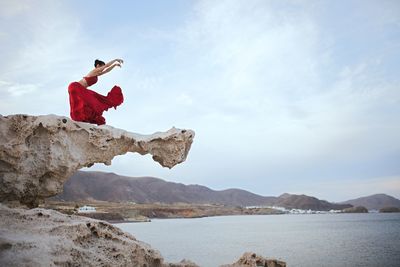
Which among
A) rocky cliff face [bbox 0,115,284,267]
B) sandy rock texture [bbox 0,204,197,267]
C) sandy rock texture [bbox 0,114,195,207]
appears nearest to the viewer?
sandy rock texture [bbox 0,204,197,267]

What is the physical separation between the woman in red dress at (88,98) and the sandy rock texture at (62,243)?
2.71m

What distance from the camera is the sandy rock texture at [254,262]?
439 inches

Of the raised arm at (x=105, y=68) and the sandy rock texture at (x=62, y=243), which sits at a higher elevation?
the raised arm at (x=105, y=68)

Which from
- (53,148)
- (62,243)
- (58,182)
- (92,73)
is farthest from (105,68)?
(62,243)

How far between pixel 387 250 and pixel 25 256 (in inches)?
1144

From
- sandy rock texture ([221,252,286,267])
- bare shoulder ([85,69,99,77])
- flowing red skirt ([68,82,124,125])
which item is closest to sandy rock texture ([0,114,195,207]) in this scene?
flowing red skirt ([68,82,124,125])

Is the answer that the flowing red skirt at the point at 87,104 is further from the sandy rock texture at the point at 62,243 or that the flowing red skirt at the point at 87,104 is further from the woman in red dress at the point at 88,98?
the sandy rock texture at the point at 62,243

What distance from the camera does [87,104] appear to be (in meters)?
8.97

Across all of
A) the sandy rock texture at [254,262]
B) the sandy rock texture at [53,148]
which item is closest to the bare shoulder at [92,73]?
the sandy rock texture at [53,148]

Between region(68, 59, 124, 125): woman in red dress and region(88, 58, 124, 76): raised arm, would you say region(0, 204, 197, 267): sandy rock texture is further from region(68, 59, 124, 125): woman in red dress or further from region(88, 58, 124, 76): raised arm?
region(88, 58, 124, 76): raised arm

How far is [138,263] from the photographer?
7566mm

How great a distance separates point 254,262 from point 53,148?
6.51 metres

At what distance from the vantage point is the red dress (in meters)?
8.84

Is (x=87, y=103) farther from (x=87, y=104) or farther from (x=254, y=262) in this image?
(x=254, y=262)
